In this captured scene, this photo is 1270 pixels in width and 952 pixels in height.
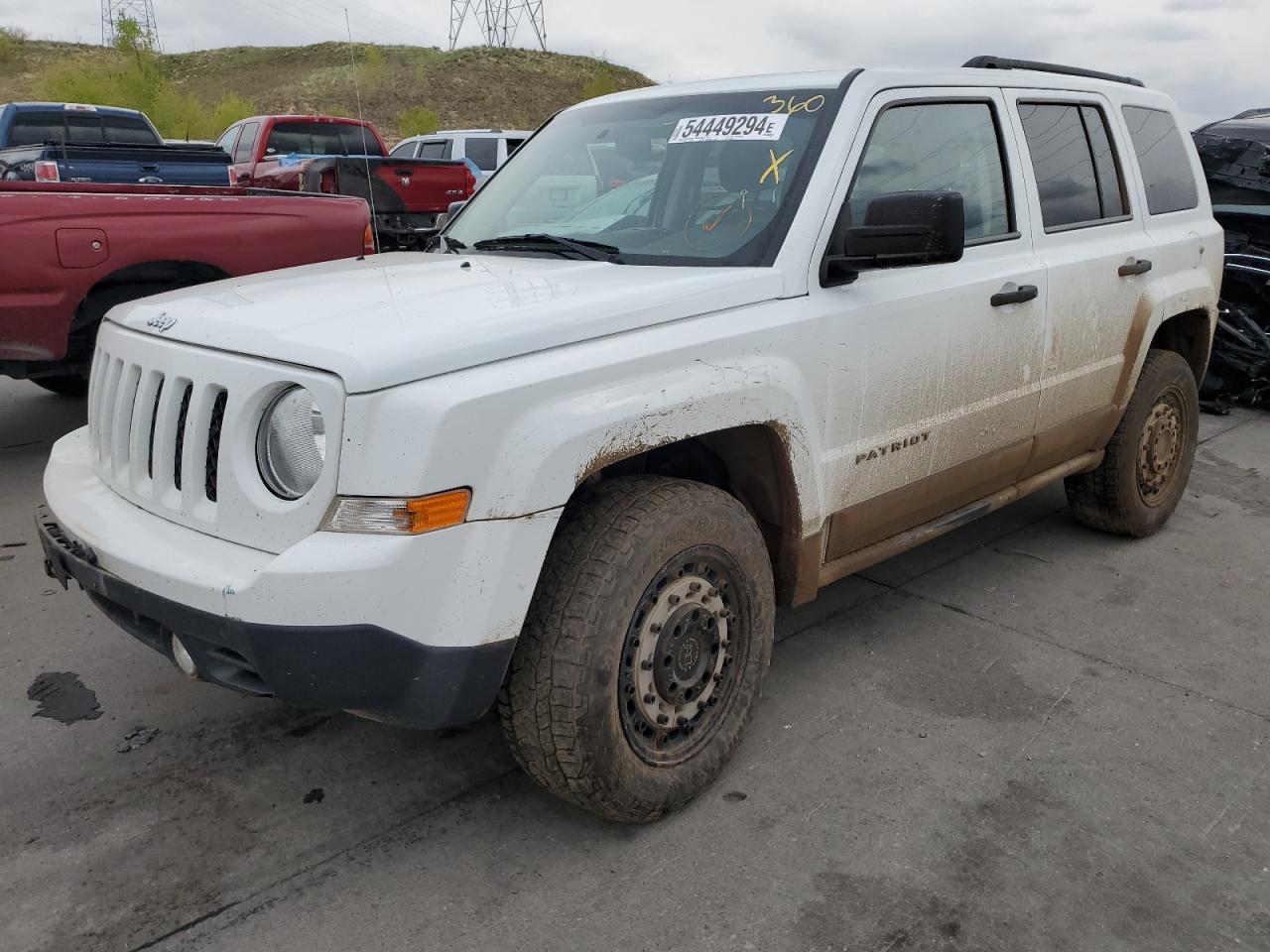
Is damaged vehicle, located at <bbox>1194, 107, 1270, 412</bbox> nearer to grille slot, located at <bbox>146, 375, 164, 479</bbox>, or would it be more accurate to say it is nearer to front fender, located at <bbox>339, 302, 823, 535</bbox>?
front fender, located at <bbox>339, 302, 823, 535</bbox>

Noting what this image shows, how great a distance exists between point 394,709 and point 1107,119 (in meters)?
3.70

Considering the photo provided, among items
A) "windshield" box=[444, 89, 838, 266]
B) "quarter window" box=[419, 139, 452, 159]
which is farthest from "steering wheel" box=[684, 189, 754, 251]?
"quarter window" box=[419, 139, 452, 159]

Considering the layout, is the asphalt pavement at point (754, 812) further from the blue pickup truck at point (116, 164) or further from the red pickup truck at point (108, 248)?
the blue pickup truck at point (116, 164)

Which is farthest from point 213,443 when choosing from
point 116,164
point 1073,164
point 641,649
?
point 116,164

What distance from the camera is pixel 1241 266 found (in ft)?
25.1

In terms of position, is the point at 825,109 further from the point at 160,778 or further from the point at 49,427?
the point at 49,427

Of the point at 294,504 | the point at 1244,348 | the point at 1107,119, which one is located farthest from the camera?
the point at 1244,348

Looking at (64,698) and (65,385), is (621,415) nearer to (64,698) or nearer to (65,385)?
(64,698)

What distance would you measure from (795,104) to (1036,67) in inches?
64.8

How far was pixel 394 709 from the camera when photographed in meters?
2.42

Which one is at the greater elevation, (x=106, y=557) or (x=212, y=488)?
(x=212, y=488)

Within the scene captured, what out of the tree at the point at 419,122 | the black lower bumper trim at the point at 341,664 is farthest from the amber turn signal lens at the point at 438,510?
the tree at the point at 419,122

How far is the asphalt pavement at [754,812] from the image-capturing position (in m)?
2.50

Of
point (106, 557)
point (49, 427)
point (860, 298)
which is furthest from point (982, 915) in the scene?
point (49, 427)
